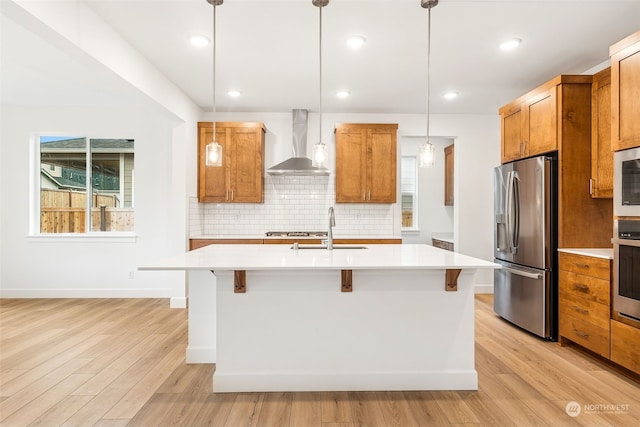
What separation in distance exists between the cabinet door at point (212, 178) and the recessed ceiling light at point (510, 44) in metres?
3.46

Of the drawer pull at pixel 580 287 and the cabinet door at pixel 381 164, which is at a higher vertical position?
the cabinet door at pixel 381 164

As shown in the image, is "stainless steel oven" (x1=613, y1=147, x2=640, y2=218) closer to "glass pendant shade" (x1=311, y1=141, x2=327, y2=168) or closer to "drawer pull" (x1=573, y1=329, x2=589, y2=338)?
"drawer pull" (x1=573, y1=329, x2=589, y2=338)

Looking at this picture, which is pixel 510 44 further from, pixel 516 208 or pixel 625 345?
pixel 625 345

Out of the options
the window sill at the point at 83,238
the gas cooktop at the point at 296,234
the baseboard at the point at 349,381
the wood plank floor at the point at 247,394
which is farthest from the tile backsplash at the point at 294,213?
the baseboard at the point at 349,381

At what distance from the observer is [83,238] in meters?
5.42

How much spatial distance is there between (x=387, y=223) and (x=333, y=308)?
323 cm

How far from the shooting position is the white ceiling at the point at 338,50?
2.81 meters

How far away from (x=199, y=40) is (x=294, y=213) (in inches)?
114

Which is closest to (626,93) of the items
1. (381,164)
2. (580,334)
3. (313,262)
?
(580,334)

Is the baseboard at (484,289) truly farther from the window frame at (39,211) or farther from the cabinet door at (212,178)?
the window frame at (39,211)

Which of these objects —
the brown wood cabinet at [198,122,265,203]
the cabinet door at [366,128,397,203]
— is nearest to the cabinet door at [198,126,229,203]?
the brown wood cabinet at [198,122,265,203]

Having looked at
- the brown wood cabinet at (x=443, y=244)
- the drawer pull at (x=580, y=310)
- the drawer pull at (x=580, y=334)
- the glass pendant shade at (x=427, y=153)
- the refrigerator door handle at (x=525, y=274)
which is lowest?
the drawer pull at (x=580, y=334)

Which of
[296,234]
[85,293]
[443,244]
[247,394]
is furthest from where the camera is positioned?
[443,244]

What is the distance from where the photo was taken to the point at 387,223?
570cm
